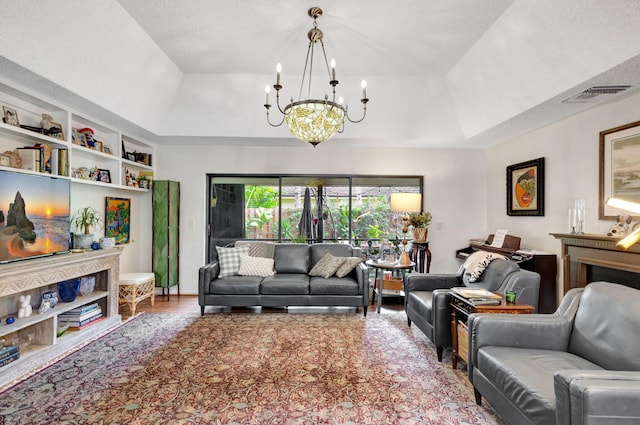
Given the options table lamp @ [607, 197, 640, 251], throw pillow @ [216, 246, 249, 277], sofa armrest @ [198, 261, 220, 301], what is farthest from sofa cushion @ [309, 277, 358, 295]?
table lamp @ [607, 197, 640, 251]

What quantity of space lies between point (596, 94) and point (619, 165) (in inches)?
29.2

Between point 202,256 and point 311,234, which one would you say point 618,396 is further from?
point 202,256

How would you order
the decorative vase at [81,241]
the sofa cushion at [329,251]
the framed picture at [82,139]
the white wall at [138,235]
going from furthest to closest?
the white wall at [138,235] → the sofa cushion at [329,251] → the framed picture at [82,139] → the decorative vase at [81,241]

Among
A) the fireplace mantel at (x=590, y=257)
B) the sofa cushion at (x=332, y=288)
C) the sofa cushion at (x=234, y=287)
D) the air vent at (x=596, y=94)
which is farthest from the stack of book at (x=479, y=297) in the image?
the sofa cushion at (x=234, y=287)

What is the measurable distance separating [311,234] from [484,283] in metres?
2.94

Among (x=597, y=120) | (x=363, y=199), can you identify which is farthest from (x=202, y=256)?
(x=597, y=120)

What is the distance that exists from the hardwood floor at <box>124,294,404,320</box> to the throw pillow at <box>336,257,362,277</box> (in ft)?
2.02

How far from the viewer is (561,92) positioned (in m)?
2.98

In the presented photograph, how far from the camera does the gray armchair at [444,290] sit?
2812 millimetres

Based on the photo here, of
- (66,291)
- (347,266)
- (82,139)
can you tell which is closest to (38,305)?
(66,291)

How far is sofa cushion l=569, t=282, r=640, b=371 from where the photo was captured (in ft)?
5.76

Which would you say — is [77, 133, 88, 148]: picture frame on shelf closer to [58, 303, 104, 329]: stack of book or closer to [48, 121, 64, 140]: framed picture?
[48, 121, 64, 140]: framed picture

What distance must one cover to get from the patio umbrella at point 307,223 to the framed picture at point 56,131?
3.33m

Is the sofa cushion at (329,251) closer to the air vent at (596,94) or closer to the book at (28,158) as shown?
the air vent at (596,94)
